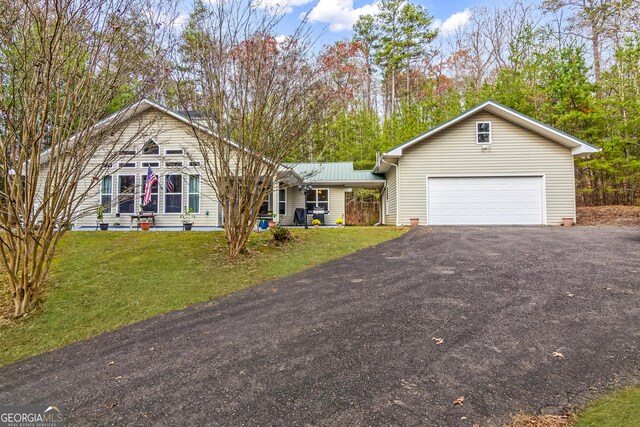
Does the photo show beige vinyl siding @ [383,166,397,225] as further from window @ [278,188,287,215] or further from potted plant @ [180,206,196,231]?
potted plant @ [180,206,196,231]

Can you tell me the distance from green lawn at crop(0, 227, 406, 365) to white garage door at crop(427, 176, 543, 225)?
10.1ft

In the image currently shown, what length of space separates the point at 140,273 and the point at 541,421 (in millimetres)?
7131

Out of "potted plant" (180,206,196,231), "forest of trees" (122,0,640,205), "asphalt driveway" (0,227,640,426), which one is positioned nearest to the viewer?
"asphalt driveway" (0,227,640,426)

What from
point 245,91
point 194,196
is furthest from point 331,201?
point 245,91

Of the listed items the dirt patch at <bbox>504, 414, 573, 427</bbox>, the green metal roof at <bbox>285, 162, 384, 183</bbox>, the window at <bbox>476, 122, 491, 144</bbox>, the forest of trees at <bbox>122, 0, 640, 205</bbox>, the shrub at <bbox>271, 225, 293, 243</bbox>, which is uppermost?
the forest of trees at <bbox>122, 0, 640, 205</bbox>

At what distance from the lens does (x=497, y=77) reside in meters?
21.2

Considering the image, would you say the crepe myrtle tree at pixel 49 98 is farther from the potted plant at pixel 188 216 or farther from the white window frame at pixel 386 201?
the white window frame at pixel 386 201

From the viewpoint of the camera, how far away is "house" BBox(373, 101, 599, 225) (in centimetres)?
1272

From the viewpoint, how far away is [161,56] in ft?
21.2

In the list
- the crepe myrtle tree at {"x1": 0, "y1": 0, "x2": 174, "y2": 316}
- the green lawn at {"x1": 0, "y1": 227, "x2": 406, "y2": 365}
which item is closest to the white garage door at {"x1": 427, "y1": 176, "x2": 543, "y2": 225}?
the green lawn at {"x1": 0, "y1": 227, "x2": 406, "y2": 365}

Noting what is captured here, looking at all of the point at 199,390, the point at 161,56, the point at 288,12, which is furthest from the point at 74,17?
the point at 199,390

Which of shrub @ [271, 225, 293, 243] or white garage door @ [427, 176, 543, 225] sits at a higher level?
white garage door @ [427, 176, 543, 225]

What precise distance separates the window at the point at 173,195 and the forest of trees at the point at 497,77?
4.80 metres

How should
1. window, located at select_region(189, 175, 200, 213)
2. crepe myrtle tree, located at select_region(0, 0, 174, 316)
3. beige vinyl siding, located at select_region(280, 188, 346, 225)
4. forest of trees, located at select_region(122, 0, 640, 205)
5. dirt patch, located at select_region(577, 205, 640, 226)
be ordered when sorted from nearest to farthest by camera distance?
crepe myrtle tree, located at select_region(0, 0, 174, 316), dirt patch, located at select_region(577, 205, 640, 226), window, located at select_region(189, 175, 200, 213), forest of trees, located at select_region(122, 0, 640, 205), beige vinyl siding, located at select_region(280, 188, 346, 225)
